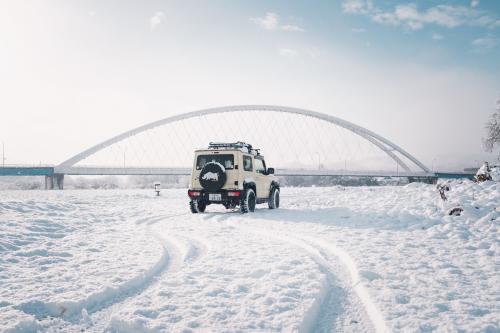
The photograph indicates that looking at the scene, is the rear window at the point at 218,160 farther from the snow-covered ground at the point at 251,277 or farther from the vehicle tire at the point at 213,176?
the snow-covered ground at the point at 251,277

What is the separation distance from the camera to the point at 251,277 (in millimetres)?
4656

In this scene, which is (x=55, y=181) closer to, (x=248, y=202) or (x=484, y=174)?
(x=248, y=202)

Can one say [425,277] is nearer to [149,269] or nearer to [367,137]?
[149,269]

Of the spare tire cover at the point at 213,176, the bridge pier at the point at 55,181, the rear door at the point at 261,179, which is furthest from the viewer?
the bridge pier at the point at 55,181

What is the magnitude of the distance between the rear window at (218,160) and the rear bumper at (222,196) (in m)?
0.94

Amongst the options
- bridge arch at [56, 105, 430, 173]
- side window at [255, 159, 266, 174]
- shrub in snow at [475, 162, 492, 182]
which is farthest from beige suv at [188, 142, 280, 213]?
bridge arch at [56, 105, 430, 173]

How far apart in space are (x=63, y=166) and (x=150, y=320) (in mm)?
70529

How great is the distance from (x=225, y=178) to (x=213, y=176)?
0.45 metres

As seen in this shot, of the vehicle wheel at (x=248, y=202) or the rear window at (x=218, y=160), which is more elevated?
the rear window at (x=218, y=160)

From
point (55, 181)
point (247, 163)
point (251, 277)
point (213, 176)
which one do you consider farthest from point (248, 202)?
point (55, 181)

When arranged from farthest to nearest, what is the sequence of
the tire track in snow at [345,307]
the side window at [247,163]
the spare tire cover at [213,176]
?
the side window at [247,163] → the spare tire cover at [213,176] → the tire track in snow at [345,307]

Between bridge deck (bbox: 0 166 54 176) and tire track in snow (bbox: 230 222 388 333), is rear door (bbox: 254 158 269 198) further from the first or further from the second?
bridge deck (bbox: 0 166 54 176)

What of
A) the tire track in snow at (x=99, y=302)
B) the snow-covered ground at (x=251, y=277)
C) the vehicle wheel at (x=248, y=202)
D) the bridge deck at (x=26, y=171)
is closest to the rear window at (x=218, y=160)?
the vehicle wheel at (x=248, y=202)

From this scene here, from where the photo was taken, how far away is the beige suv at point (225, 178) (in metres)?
12.8
